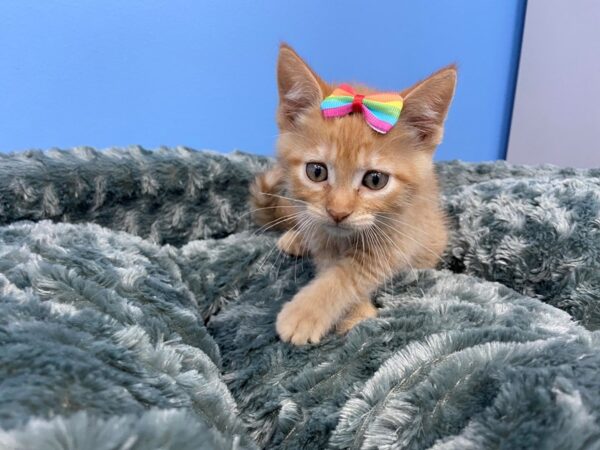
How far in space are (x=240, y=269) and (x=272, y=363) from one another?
0.87ft

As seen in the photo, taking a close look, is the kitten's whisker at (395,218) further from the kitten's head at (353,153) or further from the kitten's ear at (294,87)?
the kitten's ear at (294,87)

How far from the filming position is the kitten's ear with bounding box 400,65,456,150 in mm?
951

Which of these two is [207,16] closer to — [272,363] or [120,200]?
[120,200]

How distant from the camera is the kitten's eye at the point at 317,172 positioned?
3.27ft

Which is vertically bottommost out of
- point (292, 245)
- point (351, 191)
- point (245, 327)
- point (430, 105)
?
point (245, 327)

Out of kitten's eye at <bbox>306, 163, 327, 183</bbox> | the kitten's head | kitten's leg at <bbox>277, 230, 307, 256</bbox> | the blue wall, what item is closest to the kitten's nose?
the kitten's head

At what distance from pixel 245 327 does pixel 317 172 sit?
1.01 feet

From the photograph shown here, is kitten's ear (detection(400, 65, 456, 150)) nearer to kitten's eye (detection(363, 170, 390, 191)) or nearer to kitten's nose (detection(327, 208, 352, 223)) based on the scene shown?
kitten's eye (detection(363, 170, 390, 191))

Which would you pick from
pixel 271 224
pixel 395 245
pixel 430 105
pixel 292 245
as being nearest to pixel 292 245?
pixel 292 245

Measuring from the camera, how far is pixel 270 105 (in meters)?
1.94

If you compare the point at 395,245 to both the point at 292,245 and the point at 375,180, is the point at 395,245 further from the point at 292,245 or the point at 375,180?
the point at 292,245

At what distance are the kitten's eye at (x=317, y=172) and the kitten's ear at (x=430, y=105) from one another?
0.18 metres

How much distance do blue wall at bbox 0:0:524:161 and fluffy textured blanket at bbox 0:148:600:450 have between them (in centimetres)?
47

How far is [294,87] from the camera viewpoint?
3.43 ft
